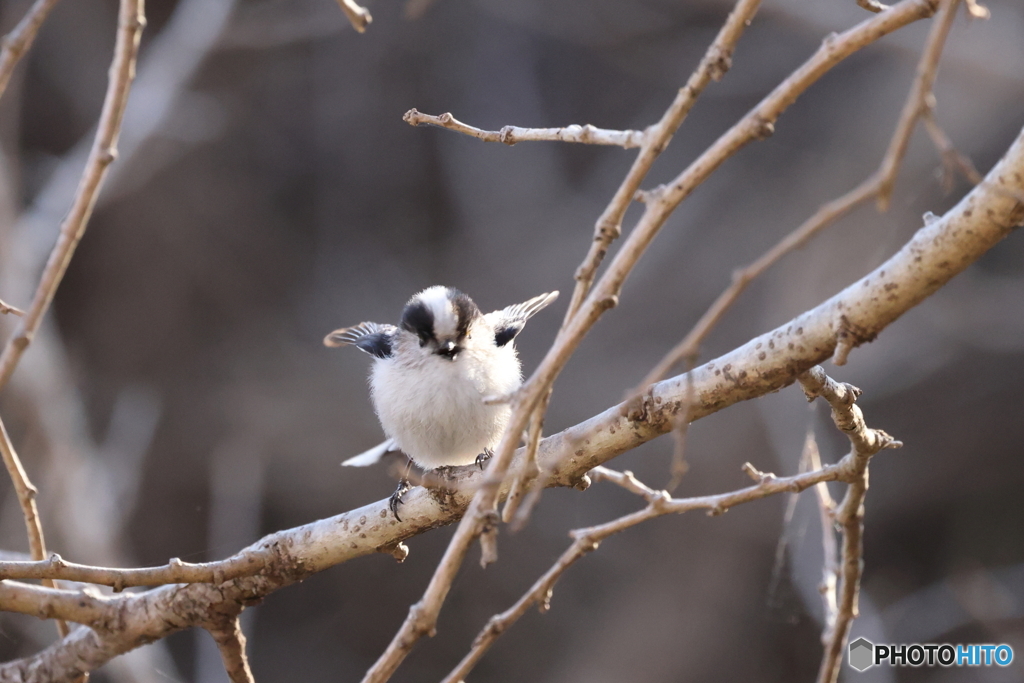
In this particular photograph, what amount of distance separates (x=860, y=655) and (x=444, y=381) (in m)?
1.60

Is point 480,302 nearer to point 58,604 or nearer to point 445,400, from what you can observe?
point 445,400

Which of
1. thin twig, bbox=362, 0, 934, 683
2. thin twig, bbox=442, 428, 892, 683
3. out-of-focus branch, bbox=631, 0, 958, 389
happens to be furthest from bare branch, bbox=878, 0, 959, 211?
thin twig, bbox=442, 428, 892, 683

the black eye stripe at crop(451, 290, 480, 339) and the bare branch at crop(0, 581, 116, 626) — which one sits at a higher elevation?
the black eye stripe at crop(451, 290, 480, 339)

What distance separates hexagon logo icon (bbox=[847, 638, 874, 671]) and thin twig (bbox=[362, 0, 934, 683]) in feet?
6.89

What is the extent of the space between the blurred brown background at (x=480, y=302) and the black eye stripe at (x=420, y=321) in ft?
7.91

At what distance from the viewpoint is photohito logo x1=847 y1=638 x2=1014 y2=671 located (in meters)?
2.55

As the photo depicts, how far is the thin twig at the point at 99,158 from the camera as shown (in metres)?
1.18

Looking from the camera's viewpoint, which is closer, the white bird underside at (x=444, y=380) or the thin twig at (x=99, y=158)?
the thin twig at (x=99, y=158)

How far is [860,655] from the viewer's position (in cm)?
259

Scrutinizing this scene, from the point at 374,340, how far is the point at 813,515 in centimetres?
243

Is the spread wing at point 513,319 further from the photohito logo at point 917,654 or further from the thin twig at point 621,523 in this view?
the photohito logo at point 917,654

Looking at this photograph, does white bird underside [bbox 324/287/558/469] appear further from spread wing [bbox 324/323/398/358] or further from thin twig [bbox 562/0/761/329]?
thin twig [bbox 562/0/761/329]

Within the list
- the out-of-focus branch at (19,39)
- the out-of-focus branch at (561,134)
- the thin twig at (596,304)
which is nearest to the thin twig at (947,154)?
the thin twig at (596,304)

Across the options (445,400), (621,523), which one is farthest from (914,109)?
(445,400)
